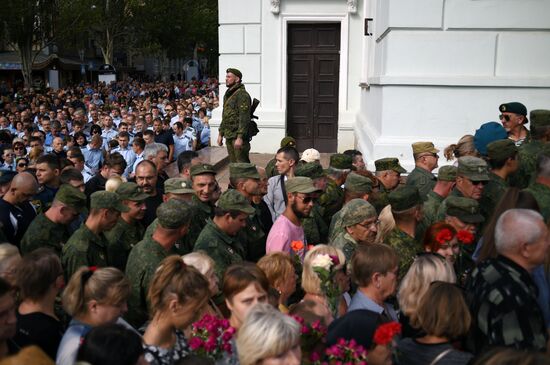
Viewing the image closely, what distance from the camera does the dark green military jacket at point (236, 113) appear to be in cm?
1028

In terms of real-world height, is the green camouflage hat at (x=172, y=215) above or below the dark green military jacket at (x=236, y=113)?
below

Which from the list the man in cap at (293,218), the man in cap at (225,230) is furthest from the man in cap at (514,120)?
the man in cap at (225,230)

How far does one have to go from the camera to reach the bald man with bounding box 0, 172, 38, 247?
628cm

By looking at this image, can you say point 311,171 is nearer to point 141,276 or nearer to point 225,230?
point 225,230

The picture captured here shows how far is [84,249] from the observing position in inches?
196

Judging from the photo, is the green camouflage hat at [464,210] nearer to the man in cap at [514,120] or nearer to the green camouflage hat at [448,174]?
the green camouflage hat at [448,174]

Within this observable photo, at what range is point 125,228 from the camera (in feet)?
19.4

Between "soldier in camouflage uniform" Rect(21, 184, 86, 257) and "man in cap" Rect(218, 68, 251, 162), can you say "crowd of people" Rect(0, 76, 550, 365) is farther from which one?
"man in cap" Rect(218, 68, 251, 162)

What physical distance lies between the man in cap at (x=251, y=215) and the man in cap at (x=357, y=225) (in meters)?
1.23

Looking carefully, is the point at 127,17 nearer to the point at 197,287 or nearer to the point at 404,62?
the point at 404,62

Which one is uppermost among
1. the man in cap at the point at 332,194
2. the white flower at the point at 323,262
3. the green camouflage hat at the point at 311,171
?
the green camouflage hat at the point at 311,171

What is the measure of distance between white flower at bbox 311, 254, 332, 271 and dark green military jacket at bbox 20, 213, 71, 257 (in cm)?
249

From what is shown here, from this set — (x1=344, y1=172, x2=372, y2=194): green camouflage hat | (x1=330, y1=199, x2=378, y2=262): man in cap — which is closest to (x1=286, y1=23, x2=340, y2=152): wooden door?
(x1=344, y1=172, x2=372, y2=194): green camouflage hat

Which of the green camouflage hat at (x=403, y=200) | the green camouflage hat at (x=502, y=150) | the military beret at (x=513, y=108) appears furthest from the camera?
the military beret at (x=513, y=108)
